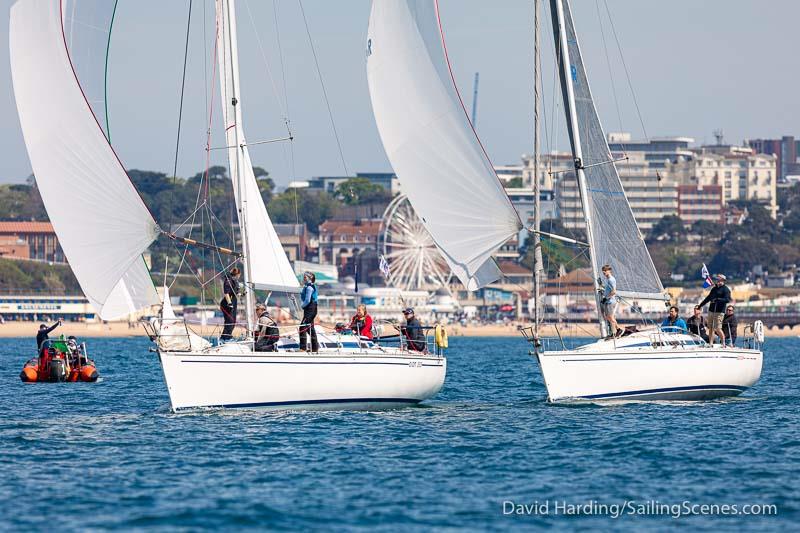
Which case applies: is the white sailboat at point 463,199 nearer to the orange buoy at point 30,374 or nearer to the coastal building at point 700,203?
the orange buoy at point 30,374

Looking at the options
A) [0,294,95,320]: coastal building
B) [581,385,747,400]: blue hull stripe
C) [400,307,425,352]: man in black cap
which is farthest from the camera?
[0,294,95,320]: coastal building

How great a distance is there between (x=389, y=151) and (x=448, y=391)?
26.3 feet

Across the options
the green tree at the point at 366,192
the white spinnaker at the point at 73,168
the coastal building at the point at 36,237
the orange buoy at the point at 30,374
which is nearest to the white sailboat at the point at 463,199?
the white spinnaker at the point at 73,168

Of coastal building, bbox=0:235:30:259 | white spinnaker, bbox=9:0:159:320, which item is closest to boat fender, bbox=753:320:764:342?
white spinnaker, bbox=9:0:159:320

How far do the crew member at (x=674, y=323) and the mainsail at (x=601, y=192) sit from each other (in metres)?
0.51

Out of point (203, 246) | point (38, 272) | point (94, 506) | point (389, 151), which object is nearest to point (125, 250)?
point (203, 246)

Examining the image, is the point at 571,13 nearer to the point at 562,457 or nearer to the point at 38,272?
the point at 562,457

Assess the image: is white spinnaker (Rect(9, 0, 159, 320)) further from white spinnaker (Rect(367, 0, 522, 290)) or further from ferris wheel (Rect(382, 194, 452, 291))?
ferris wheel (Rect(382, 194, 452, 291))

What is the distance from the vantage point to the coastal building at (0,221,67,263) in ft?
492

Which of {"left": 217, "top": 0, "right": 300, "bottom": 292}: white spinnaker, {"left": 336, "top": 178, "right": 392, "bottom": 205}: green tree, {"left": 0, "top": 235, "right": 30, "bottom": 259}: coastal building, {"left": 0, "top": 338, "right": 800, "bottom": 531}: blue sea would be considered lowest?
{"left": 0, "top": 338, "right": 800, "bottom": 531}: blue sea

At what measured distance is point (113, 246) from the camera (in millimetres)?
21234

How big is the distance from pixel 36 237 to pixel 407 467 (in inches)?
5463

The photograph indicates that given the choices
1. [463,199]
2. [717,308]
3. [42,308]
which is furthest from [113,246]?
[42,308]

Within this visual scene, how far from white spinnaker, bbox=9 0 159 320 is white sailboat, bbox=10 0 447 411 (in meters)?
0.02
